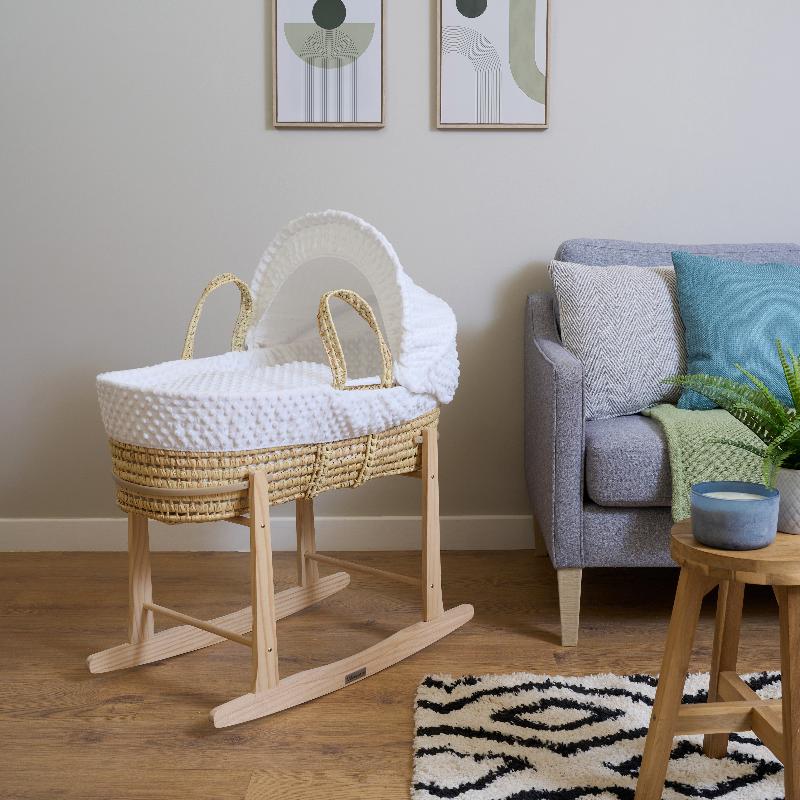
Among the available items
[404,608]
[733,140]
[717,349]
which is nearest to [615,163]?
[733,140]

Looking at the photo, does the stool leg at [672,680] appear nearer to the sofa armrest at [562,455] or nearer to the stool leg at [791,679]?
the stool leg at [791,679]

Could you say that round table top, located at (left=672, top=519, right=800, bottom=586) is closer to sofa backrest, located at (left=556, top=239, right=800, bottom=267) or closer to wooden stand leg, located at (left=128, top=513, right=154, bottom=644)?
wooden stand leg, located at (left=128, top=513, right=154, bottom=644)

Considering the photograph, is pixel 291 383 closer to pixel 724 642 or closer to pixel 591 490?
pixel 591 490

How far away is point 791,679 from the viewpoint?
49.7 inches

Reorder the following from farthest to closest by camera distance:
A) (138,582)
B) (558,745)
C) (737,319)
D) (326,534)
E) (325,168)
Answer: (326,534) → (325,168) → (737,319) → (138,582) → (558,745)

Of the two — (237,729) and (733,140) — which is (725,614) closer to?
(237,729)

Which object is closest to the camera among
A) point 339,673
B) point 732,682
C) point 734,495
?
point 734,495

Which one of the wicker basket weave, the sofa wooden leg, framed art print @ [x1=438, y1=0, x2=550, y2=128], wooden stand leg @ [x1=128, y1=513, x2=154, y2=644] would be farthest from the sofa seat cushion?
framed art print @ [x1=438, y1=0, x2=550, y2=128]

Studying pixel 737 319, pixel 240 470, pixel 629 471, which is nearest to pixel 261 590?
pixel 240 470

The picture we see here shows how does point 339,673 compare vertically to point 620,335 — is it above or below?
below

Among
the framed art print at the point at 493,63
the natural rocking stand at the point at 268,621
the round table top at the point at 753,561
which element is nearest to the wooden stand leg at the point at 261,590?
the natural rocking stand at the point at 268,621

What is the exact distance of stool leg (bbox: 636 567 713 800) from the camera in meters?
1.31

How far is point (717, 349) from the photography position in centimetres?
216

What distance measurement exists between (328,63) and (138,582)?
4.95 feet
